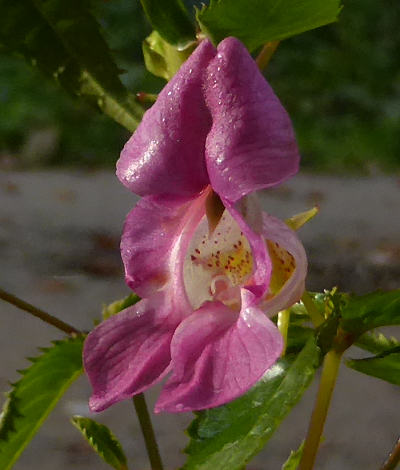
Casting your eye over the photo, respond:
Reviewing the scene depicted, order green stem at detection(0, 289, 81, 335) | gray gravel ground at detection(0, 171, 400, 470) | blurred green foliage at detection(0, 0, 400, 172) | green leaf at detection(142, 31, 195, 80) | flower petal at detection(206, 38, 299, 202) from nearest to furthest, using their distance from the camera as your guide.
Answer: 1. flower petal at detection(206, 38, 299, 202)
2. green leaf at detection(142, 31, 195, 80)
3. green stem at detection(0, 289, 81, 335)
4. gray gravel ground at detection(0, 171, 400, 470)
5. blurred green foliage at detection(0, 0, 400, 172)

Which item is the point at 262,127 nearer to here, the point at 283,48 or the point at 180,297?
the point at 180,297

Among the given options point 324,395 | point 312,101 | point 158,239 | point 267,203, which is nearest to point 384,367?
point 324,395

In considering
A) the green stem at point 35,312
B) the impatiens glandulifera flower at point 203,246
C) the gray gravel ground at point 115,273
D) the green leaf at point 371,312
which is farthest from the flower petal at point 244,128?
the gray gravel ground at point 115,273

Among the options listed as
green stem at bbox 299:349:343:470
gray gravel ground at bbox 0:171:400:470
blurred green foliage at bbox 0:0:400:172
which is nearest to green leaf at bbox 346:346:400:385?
green stem at bbox 299:349:343:470

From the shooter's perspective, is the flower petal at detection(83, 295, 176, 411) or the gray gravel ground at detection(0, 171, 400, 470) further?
the gray gravel ground at detection(0, 171, 400, 470)

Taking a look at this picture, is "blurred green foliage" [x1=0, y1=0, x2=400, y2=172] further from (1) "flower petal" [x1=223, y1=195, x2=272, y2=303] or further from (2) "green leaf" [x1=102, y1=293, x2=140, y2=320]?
(1) "flower petal" [x1=223, y1=195, x2=272, y2=303]

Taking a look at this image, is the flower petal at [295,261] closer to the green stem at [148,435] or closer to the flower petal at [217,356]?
the flower petal at [217,356]

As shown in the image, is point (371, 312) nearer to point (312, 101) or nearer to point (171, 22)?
point (171, 22)
